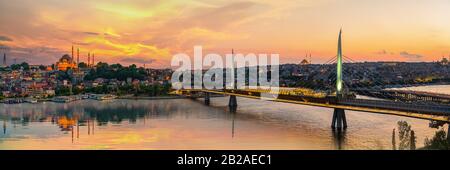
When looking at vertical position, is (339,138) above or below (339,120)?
below

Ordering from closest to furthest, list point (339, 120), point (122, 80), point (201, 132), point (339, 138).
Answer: point (339, 138), point (201, 132), point (339, 120), point (122, 80)

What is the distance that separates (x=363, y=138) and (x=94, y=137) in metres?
6.34

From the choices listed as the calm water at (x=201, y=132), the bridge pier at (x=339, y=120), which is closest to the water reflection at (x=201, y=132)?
the calm water at (x=201, y=132)

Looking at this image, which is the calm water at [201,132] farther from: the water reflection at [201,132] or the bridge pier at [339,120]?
the bridge pier at [339,120]

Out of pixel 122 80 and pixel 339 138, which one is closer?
pixel 339 138

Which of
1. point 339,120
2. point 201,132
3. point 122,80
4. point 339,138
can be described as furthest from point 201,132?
point 122,80

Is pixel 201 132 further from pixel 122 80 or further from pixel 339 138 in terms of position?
pixel 122 80

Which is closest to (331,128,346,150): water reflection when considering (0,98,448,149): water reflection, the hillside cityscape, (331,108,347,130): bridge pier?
(0,98,448,149): water reflection
